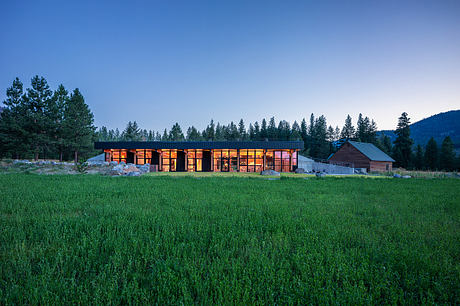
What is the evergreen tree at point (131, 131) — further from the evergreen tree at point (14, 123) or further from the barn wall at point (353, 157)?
the barn wall at point (353, 157)

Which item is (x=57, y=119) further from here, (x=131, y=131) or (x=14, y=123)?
(x=131, y=131)

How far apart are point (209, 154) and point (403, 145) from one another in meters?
53.3

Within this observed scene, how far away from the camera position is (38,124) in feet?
118

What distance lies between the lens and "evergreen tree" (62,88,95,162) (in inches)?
1671

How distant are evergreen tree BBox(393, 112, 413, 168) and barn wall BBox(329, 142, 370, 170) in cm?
2055

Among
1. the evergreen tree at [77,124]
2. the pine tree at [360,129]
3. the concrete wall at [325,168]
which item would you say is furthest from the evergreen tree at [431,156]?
the evergreen tree at [77,124]

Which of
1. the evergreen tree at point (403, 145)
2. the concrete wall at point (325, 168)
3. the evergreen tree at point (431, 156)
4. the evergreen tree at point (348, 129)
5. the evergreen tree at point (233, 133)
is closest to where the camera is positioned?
the concrete wall at point (325, 168)

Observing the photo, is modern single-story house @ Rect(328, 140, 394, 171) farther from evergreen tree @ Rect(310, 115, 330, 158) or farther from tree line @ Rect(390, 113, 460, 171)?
evergreen tree @ Rect(310, 115, 330, 158)

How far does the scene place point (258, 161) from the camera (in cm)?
3066

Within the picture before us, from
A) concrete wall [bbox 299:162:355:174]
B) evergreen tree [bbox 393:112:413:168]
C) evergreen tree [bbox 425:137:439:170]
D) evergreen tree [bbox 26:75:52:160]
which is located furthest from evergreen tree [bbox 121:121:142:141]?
Answer: evergreen tree [bbox 425:137:439:170]

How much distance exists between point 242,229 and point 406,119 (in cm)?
6851

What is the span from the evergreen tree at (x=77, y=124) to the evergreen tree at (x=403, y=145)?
80.0 m

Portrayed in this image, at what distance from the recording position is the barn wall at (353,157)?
120 feet

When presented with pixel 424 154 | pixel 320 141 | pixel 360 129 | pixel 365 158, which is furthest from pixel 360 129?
pixel 365 158
